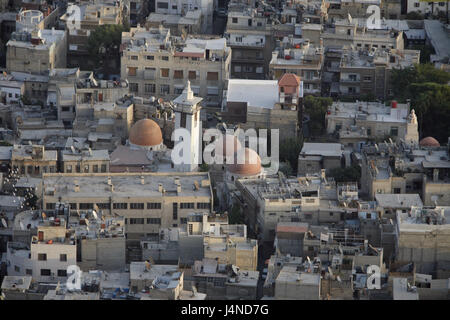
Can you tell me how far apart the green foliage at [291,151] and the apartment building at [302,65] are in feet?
32.4

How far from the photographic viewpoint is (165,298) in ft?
292

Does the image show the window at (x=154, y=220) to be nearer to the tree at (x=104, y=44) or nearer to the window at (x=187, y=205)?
the window at (x=187, y=205)

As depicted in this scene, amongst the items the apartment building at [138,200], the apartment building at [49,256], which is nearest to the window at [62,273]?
the apartment building at [49,256]

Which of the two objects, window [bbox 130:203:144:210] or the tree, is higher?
the tree

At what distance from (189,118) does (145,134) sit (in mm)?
3791

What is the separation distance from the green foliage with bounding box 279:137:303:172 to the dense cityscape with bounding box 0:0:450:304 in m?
0.15

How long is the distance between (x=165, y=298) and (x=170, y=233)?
38.9 feet

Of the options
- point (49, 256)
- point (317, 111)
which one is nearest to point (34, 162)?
point (49, 256)

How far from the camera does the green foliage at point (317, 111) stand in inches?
4727

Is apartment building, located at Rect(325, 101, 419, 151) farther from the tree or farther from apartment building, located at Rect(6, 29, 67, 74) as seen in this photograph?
apartment building, located at Rect(6, 29, 67, 74)

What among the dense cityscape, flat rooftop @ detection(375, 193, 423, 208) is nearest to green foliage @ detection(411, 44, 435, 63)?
the dense cityscape

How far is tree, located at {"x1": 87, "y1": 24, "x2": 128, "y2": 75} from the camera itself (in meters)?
133

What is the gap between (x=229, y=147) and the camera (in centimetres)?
11131
